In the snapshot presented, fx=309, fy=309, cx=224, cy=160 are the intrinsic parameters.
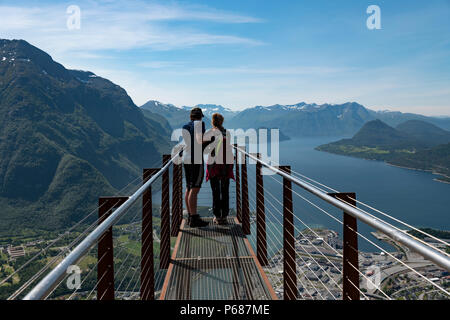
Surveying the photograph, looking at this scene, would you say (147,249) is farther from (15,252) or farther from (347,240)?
(15,252)

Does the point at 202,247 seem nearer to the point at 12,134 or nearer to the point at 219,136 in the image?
the point at 219,136

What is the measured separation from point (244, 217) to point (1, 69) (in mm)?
161414

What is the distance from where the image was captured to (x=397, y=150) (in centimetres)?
12181

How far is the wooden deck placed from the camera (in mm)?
2740

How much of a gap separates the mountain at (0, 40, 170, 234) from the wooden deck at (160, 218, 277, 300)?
7608 cm

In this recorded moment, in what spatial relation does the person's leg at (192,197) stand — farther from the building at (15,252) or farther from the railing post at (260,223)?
the building at (15,252)

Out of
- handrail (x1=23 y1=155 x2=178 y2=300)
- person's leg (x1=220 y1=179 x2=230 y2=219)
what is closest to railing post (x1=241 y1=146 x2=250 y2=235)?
person's leg (x1=220 y1=179 x2=230 y2=219)

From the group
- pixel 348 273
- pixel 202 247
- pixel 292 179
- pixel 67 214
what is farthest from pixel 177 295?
pixel 67 214

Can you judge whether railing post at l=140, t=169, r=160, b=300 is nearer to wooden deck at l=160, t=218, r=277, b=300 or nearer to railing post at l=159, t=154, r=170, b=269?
wooden deck at l=160, t=218, r=277, b=300

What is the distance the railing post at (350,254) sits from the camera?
1537 millimetres

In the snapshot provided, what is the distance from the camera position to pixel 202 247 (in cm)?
381

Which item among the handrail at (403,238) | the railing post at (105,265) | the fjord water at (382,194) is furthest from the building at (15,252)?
the handrail at (403,238)

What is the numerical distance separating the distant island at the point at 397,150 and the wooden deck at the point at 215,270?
8562 centimetres

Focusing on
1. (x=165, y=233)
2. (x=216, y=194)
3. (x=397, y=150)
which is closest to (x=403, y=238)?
(x=165, y=233)
